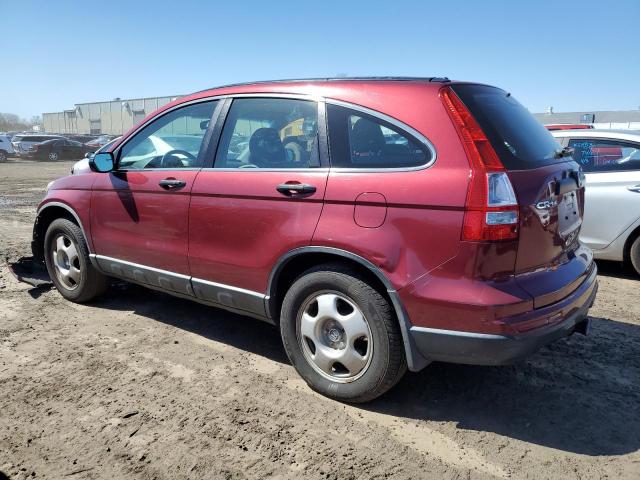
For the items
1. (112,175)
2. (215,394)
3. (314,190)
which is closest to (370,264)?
(314,190)

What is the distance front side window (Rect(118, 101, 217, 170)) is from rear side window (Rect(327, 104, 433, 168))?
1.12 metres

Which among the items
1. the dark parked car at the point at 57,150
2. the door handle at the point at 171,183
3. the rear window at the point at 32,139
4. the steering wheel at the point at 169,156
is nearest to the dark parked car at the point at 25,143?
the rear window at the point at 32,139

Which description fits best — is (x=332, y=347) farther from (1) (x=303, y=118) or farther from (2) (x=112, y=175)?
(2) (x=112, y=175)

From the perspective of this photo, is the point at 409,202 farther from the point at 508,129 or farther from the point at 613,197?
the point at 613,197

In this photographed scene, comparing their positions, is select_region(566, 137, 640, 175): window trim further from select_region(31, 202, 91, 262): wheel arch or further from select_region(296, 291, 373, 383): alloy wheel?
select_region(31, 202, 91, 262): wheel arch

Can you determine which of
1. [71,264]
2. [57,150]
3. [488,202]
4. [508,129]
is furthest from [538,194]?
[57,150]

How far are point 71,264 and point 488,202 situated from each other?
381 centimetres

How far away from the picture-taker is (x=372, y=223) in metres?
2.70

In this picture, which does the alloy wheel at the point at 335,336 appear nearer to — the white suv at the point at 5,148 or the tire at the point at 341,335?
the tire at the point at 341,335

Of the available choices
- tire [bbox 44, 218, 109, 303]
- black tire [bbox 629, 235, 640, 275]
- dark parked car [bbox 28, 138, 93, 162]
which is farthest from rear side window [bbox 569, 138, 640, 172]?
dark parked car [bbox 28, 138, 93, 162]

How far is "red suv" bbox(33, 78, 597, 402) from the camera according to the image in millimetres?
2488

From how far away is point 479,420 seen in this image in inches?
112

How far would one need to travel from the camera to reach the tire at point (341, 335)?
2.76 m

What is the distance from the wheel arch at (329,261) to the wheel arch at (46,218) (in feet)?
6.86
